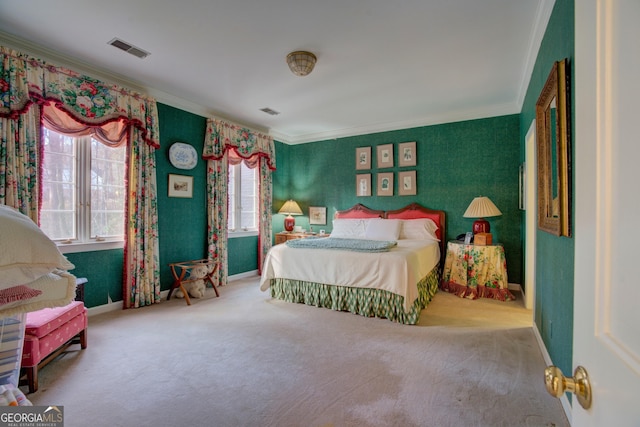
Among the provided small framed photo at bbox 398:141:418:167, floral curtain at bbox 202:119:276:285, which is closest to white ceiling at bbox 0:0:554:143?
floral curtain at bbox 202:119:276:285

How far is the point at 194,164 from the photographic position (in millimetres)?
4344

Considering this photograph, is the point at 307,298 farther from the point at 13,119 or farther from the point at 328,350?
the point at 13,119

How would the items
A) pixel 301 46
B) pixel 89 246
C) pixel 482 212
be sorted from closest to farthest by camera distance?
pixel 301 46, pixel 89 246, pixel 482 212

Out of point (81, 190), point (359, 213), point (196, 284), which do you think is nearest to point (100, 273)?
point (81, 190)

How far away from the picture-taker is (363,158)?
215 inches

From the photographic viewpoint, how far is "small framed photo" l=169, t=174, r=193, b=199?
409cm

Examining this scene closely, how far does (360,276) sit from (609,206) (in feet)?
9.41

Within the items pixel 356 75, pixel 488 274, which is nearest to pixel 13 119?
pixel 356 75

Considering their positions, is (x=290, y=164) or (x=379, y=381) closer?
(x=379, y=381)

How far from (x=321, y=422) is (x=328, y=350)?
829mm

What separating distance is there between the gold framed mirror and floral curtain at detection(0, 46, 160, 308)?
3965 millimetres

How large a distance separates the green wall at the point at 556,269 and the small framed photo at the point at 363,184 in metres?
3.01

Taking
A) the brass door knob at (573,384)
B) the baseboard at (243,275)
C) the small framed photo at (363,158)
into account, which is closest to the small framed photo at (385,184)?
the small framed photo at (363,158)

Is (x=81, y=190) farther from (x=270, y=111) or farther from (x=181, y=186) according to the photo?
(x=270, y=111)
